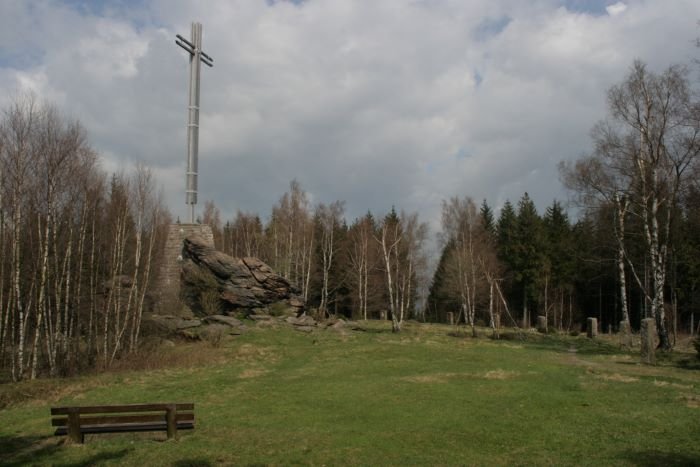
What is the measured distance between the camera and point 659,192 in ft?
73.7

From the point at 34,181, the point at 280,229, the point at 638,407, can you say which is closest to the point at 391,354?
the point at 638,407

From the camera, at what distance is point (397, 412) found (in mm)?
11289

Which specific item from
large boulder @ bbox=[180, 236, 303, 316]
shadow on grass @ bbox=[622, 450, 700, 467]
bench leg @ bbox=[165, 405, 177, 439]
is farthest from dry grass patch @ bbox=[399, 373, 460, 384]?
large boulder @ bbox=[180, 236, 303, 316]

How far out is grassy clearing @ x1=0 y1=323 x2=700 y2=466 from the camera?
860cm

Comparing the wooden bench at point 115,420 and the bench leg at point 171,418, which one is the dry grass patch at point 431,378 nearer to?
the wooden bench at point 115,420

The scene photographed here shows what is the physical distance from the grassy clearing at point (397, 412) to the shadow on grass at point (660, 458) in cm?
3

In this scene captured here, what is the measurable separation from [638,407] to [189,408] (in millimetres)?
9056

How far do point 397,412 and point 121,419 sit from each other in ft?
18.1

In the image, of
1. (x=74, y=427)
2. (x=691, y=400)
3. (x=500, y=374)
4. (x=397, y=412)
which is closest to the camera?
(x=74, y=427)

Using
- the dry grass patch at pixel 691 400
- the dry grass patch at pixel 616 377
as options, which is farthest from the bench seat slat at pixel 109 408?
the dry grass patch at pixel 616 377

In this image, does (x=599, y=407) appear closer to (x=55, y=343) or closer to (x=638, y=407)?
(x=638, y=407)

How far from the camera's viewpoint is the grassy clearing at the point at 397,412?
8.60 meters

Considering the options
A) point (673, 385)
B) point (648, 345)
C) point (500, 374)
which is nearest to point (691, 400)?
point (673, 385)

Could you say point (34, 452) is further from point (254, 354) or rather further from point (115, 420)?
point (254, 354)
